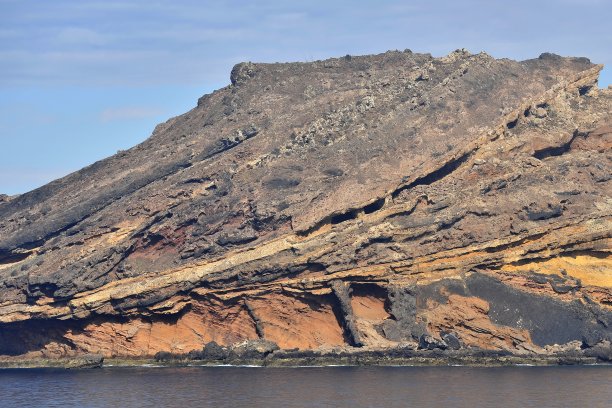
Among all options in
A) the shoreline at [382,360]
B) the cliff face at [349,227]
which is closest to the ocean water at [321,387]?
the shoreline at [382,360]

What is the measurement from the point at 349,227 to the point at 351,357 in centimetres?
915

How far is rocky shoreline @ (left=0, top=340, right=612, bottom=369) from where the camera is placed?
227ft

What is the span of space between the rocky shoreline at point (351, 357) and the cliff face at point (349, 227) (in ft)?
2.56

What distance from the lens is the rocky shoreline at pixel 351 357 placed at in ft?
227

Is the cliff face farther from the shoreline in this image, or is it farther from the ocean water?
the ocean water

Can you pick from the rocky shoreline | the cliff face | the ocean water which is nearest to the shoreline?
the rocky shoreline

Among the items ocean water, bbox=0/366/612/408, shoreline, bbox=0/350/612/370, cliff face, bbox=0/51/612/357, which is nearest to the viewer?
ocean water, bbox=0/366/612/408

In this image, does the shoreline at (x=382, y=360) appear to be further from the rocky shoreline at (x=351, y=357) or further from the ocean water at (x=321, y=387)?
the ocean water at (x=321, y=387)

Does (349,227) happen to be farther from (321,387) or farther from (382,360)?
(321,387)

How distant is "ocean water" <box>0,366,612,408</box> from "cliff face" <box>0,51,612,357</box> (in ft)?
14.6

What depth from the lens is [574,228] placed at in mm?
72312

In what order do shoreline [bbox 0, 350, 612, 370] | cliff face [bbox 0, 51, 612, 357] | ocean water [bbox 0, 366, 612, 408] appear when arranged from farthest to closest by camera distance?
cliff face [bbox 0, 51, 612, 357] → shoreline [bbox 0, 350, 612, 370] → ocean water [bbox 0, 366, 612, 408]

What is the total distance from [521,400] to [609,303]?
753 inches

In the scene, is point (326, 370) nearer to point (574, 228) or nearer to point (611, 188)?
point (574, 228)
